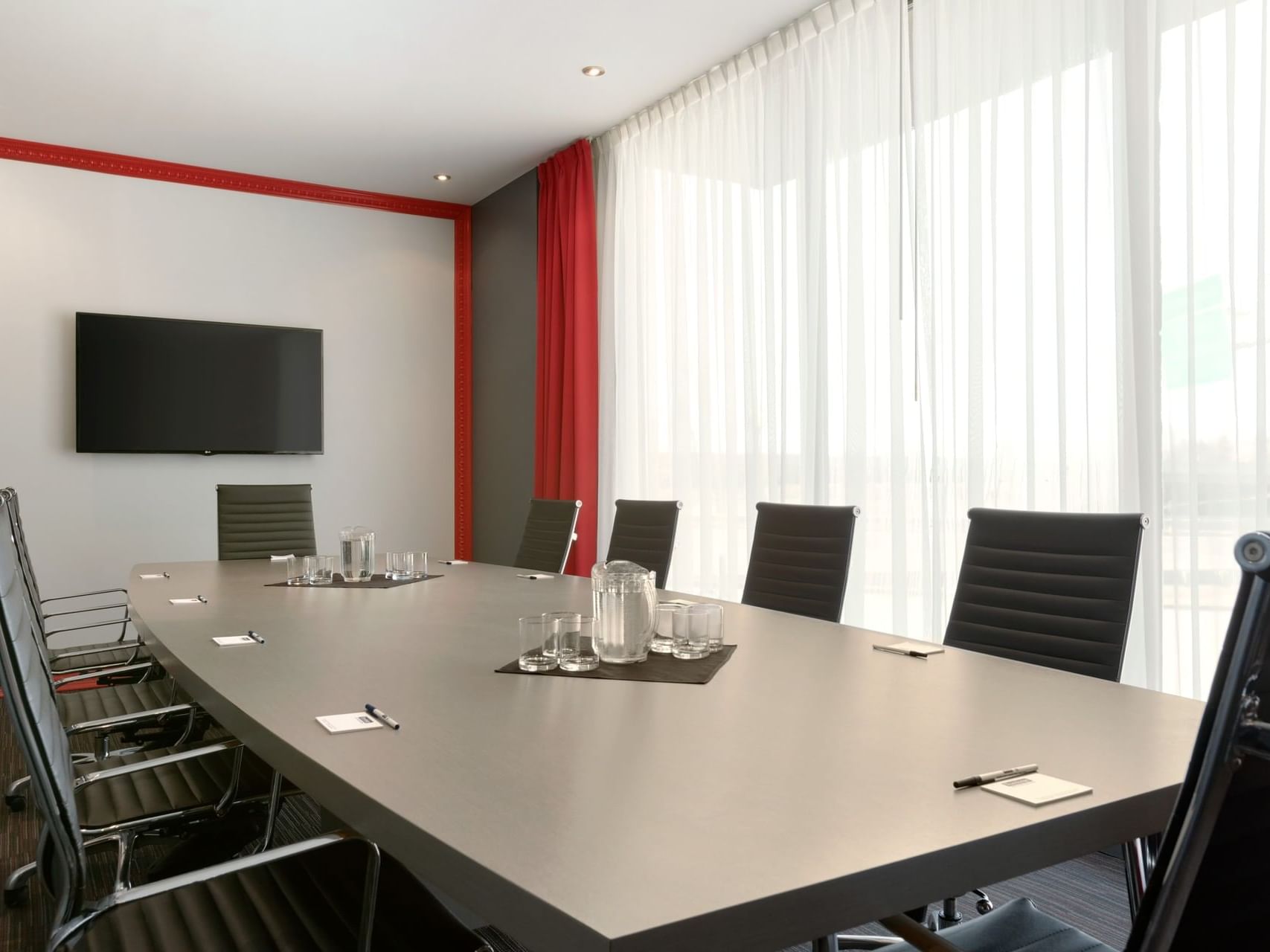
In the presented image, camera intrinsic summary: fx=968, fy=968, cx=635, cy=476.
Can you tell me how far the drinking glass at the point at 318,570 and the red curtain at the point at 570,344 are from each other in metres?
2.67

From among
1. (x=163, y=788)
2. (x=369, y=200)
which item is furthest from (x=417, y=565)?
(x=369, y=200)

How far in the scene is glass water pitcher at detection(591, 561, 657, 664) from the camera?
6.84ft

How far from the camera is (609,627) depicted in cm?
210

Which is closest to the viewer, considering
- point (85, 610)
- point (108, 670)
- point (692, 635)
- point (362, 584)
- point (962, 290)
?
point (692, 635)

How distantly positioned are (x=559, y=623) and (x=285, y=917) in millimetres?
784

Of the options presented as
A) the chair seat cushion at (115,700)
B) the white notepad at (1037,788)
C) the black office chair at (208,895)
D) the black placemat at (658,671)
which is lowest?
the chair seat cushion at (115,700)

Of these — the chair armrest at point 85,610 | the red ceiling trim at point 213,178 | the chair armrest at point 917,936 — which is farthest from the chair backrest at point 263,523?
the chair armrest at point 917,936

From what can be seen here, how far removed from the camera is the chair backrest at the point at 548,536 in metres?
4.72

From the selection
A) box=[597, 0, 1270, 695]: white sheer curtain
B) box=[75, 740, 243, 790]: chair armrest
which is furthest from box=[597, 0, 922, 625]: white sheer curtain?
box=[75, 740, 243, 790]: chair armrest

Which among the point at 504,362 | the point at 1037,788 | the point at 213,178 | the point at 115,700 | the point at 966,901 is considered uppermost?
the point at 213,178

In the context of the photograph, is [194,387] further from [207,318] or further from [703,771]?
[703,771]

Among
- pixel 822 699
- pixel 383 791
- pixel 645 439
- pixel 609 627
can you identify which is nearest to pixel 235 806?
pixel 609 627

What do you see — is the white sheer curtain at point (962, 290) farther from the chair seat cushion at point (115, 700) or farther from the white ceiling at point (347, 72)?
the chair seat cushion at point (115, 700)

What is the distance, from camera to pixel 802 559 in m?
3.41
